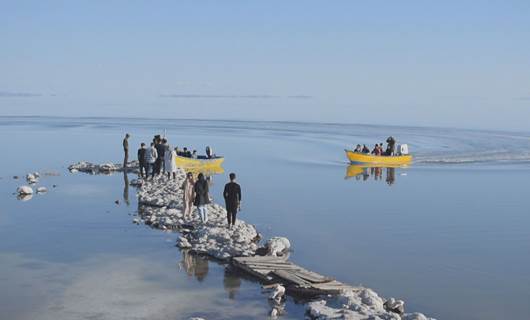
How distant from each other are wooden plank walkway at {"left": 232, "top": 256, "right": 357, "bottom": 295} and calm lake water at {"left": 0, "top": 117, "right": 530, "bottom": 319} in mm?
393

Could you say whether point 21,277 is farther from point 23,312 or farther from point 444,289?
point 444,289

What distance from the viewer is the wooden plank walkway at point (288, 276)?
14859mm

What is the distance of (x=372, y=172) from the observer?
141 ft

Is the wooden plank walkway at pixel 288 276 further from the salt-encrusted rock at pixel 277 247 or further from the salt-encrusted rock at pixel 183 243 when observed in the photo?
the salt-encrusted rock at pixel 183 243

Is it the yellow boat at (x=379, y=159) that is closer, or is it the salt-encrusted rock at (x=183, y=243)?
the salt-encrusted rock at (x=183, y=243)

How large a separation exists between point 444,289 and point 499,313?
71.5 inches

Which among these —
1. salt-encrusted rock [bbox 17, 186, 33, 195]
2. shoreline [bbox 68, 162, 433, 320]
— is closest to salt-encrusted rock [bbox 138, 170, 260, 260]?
shoreline [bbox 68, 162, 433, 320]

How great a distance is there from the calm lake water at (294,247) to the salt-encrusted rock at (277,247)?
573 millimetres

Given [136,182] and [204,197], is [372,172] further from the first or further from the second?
[204,197]

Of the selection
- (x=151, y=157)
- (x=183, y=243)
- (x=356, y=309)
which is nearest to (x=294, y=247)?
(x=183, y=243)

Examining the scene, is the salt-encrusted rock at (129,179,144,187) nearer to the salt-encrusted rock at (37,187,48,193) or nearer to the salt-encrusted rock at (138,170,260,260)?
the salt-encrusted rock at (138,170,260,260)

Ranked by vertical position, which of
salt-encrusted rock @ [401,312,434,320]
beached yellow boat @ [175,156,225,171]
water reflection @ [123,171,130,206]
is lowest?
salt-encrusted rock @ [401,312,434,320]

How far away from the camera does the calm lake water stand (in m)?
14.6

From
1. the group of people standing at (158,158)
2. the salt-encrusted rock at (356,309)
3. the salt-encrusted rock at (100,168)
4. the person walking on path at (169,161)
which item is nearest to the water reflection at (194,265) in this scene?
the salt-encrusted rock at (356,309)
